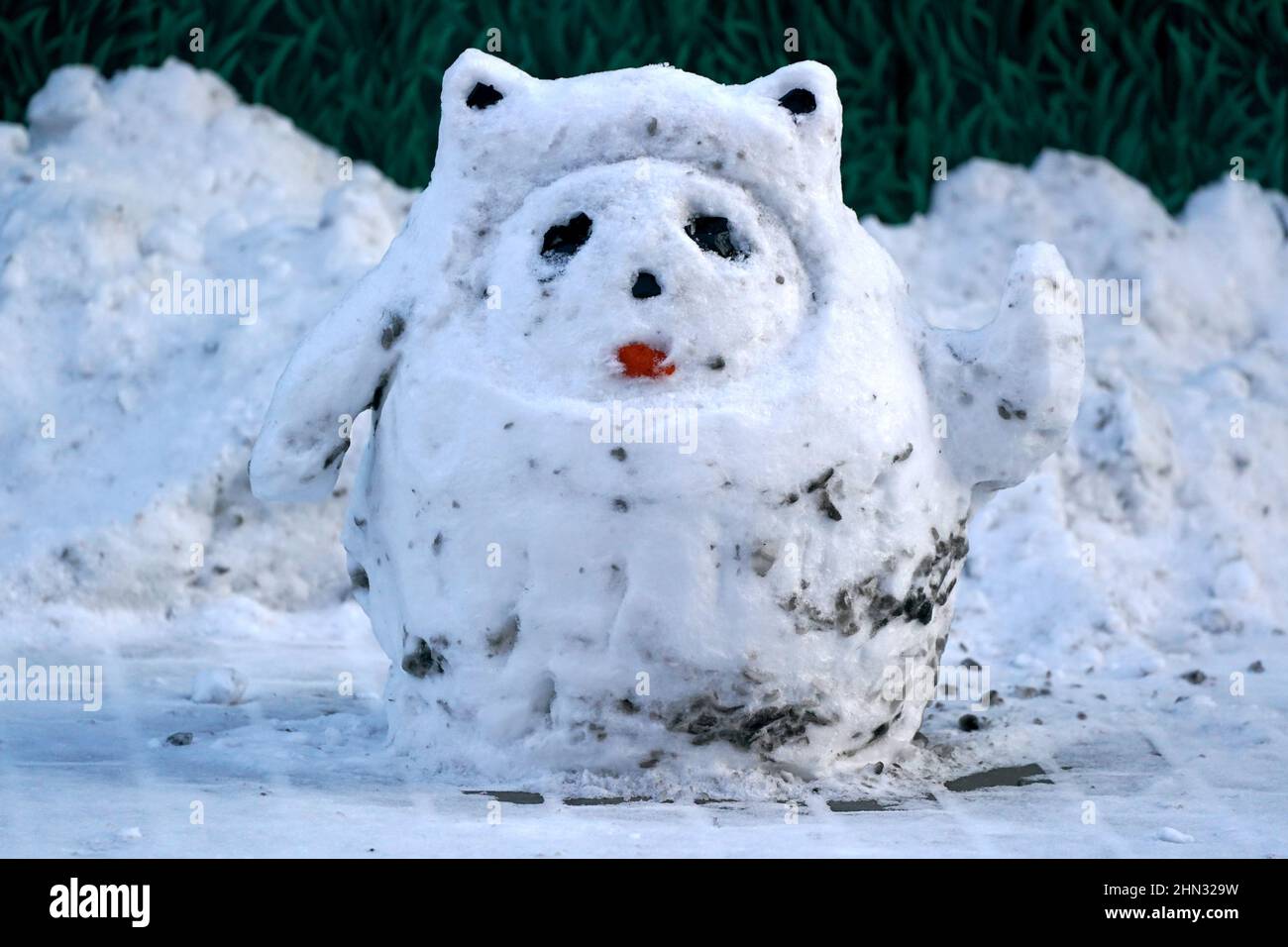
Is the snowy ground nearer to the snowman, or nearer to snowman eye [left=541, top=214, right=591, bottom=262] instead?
the snowman

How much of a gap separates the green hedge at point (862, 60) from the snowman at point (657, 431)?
363 cm

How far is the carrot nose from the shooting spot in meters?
3.94

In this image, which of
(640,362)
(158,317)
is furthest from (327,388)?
(158,317)

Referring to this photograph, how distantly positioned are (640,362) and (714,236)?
0.36 m

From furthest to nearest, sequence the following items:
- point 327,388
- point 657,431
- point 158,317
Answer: point 158,317 → point 327,388 → point 657,431

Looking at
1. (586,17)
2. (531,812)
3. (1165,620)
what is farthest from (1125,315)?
(531,812)

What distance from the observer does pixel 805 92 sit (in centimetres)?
425

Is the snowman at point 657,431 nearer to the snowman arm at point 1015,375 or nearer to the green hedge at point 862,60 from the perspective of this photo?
the snowman arm at point 1015,375

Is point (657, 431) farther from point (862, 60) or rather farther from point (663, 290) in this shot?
point (862, 60)

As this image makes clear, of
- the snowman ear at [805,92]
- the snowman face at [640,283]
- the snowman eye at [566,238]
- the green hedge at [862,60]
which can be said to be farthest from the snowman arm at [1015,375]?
the green hedge at [862,60]

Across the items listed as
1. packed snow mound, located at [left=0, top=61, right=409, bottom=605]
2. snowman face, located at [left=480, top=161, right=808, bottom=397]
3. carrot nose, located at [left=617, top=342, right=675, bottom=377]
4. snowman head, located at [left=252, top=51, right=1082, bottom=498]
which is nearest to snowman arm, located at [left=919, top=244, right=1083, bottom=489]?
snowman head, located at [left=252, top=51, right=1082, bottom=498]

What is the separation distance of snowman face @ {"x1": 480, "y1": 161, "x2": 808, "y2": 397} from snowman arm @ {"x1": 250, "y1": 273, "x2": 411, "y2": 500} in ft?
0.86

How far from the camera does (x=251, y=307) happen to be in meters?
6.94

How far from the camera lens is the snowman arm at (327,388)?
4.21m
